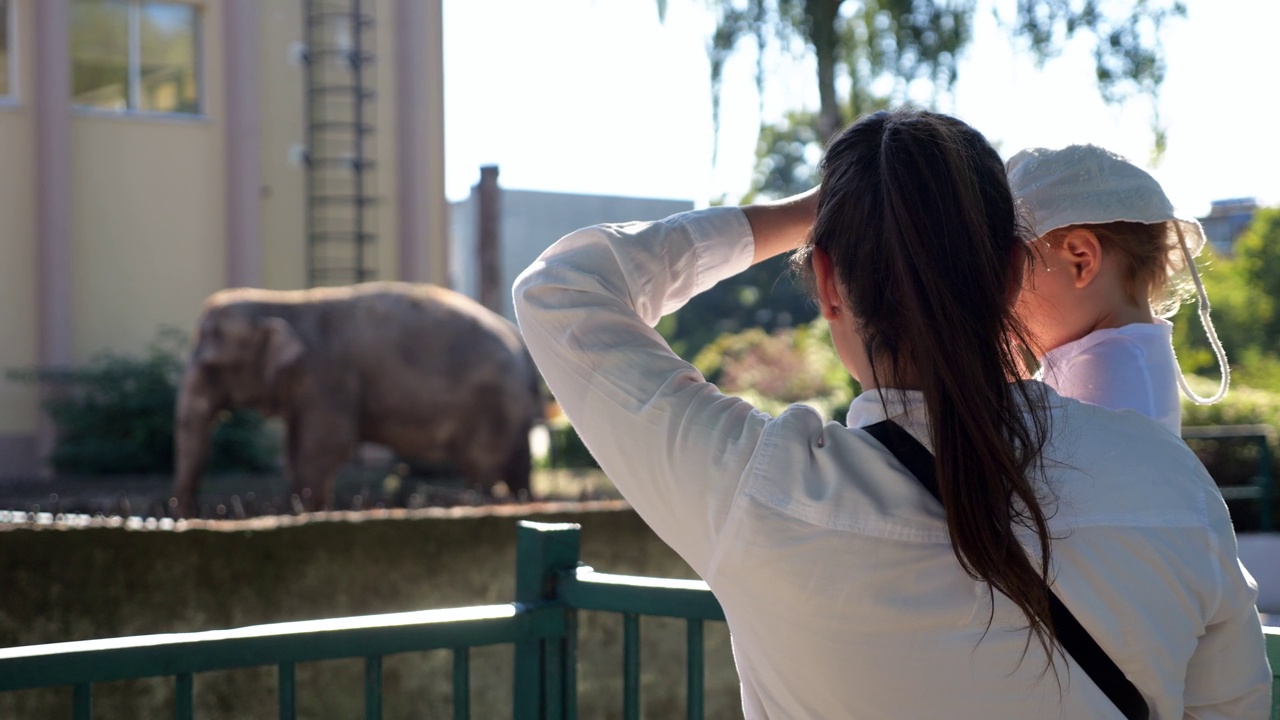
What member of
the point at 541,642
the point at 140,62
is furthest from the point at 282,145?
the point at 541,642

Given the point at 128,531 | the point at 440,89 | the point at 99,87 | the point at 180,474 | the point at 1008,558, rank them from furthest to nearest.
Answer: the point at 440,89 < the point at 99,87 < the point at 180,474 < the point at 128,531 < the point at 1008,558

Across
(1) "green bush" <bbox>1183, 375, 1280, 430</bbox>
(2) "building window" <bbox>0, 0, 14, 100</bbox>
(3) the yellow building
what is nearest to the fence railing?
(1) "green bush" <bbox>1183, 375, 1280, 430</bbox>

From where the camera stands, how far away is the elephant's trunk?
10180mm

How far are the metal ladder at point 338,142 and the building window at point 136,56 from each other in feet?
4.85

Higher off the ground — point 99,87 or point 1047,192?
point 99,87

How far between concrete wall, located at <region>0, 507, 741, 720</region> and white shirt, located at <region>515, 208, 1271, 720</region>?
3276mm

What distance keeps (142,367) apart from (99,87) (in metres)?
3.77

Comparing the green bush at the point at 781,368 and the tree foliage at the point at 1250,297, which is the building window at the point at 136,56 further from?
the tree foliage at the point at 1250,297

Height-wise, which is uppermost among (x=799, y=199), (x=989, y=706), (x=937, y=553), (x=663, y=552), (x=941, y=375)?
(x=799, y=199)

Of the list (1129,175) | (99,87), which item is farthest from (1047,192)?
(99,87)

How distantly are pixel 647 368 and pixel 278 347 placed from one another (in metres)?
9.22

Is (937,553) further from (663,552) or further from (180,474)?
(180,474)

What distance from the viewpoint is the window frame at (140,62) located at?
16297mm

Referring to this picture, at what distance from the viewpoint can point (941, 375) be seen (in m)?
1.15
